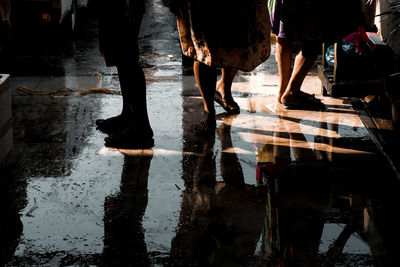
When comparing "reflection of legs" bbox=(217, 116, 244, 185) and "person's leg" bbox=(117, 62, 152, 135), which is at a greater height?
"person's leg" bbox=(117, 62, 152, 135)

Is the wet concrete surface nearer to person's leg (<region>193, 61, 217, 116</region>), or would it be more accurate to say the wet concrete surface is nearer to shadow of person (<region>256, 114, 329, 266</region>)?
shadow of person (<region>256, 114, 329, 266</region>)

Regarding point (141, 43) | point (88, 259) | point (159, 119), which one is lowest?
point (88, 259)

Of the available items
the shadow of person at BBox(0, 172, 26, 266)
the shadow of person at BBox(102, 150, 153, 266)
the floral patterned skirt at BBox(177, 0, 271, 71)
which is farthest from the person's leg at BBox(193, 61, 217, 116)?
the shadow of person at BBox(0, 172, 26, 266)

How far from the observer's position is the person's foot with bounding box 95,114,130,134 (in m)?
5.37

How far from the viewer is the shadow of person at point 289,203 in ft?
11.1

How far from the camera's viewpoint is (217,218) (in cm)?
378

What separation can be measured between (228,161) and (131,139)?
85cm

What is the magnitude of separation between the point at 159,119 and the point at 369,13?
3.64 meters

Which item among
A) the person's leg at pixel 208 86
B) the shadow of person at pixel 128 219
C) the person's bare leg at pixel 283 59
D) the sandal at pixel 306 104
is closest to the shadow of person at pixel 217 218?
the shadow of person at pixel 128 219

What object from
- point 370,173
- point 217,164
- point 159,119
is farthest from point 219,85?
point 370,173

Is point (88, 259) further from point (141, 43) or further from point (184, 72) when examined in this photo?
point (141, 43)

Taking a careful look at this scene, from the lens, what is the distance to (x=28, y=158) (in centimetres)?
476

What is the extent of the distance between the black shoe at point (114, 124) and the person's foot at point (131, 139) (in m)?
0.25

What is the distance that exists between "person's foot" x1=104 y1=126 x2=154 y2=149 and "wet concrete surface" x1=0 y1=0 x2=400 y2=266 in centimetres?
10
